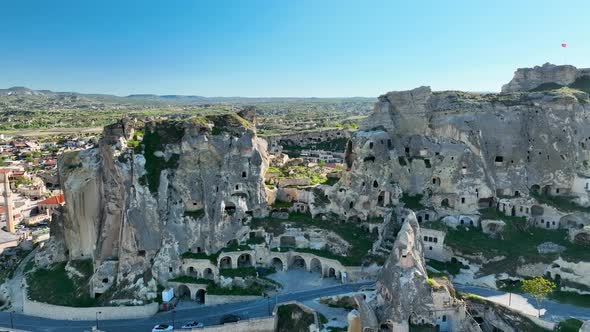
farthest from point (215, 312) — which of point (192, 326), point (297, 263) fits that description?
point (297, 263)

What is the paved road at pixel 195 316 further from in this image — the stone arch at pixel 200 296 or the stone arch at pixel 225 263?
the stone arch at pixel 225 263

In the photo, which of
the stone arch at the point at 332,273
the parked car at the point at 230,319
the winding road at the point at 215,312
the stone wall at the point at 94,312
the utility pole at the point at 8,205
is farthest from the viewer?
the utility pole at the point at 8,205

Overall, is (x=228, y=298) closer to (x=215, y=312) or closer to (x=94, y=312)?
(x=215, y=312)

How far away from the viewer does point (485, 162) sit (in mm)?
51969

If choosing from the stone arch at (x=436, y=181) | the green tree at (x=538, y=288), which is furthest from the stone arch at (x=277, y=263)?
the green tree at (x=538, y=288)

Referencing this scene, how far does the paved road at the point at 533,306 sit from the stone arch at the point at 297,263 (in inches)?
640

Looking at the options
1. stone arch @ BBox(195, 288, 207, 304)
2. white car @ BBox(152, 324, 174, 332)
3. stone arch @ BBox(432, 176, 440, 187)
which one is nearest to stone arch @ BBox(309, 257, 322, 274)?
stone arch @ BBox(195, 288, 207, 304)

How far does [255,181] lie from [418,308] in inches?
945

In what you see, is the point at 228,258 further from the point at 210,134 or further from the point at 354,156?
the point at 354,156

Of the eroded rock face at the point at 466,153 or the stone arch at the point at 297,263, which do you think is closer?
the stone arch at the point at 297,263

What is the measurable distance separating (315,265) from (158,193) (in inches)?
745

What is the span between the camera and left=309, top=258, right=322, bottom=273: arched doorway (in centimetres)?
4698

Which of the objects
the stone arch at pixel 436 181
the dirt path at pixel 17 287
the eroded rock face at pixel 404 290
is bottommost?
the dirt path at pixel 17 287

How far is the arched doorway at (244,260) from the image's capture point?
156 feet
